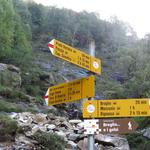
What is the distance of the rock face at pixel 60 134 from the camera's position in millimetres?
17375

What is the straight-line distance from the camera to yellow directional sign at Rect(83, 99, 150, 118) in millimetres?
7094

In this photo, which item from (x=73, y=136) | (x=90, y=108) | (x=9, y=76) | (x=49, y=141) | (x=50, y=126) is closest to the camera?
(x=90, y=108)

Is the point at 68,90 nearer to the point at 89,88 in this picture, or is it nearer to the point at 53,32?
the point at 89,88

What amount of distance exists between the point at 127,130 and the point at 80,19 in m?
82.8

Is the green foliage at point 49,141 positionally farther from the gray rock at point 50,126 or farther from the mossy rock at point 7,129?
the gray rock at point 50,126

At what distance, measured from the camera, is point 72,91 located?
7426 mm

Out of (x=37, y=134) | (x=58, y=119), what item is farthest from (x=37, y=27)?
(x=37, y=134)

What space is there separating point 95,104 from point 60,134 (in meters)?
13.6

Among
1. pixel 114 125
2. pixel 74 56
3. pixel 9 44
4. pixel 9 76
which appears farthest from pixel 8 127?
pixel 9 44

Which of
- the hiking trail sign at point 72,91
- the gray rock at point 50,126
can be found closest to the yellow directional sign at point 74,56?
the hiking trail sign at point 72,91

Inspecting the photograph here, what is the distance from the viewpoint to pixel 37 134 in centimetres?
1756

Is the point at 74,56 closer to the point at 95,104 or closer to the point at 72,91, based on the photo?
the point at 72,91

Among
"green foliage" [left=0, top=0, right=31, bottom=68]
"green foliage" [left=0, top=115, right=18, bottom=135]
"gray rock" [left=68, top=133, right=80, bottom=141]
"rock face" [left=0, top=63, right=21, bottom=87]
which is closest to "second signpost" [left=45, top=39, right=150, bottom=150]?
"green foliage" [left=0, top=115, right=18, bottom=135]

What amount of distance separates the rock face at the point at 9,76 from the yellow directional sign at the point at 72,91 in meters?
28.5
